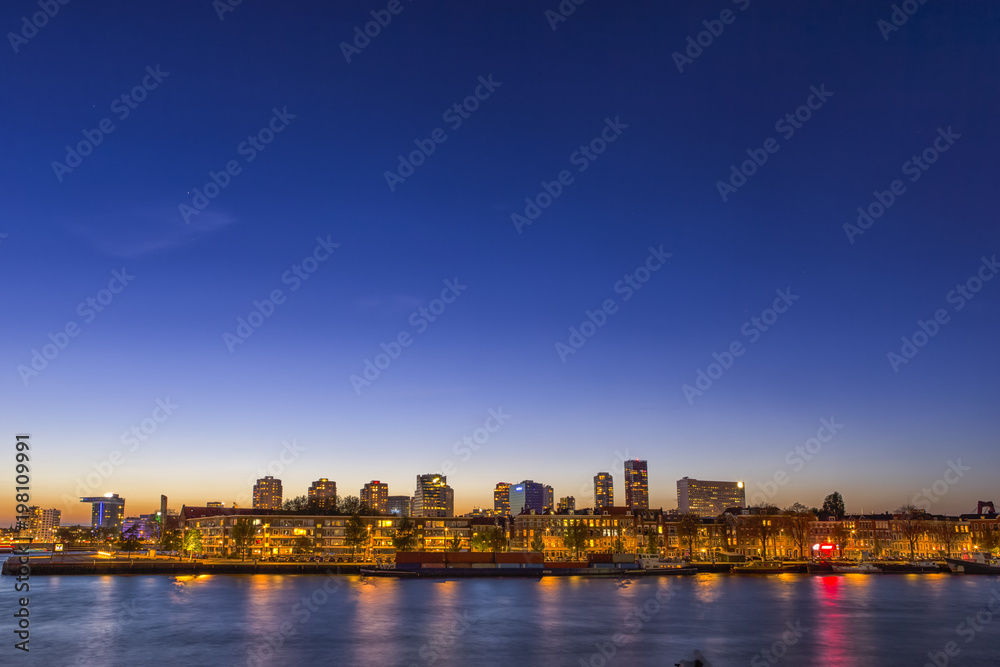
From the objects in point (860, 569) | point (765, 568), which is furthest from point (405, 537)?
point (860, 569)

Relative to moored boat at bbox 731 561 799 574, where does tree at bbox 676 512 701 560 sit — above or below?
above

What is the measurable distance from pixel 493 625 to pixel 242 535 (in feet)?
313

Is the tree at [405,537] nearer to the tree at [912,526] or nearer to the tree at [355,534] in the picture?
the tree at [355,534]

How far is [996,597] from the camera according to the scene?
86.8 metres

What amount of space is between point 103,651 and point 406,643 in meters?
19.7

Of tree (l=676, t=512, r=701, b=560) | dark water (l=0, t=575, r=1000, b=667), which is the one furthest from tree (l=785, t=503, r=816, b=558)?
dark water (l=0, t=575, r=1000, b=667)

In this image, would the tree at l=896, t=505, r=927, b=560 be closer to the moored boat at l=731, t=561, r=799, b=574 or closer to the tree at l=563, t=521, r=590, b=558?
the moored boat at l=731, t=561, r=799, b=574

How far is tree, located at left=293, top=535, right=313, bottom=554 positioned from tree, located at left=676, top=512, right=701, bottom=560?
8002 cm

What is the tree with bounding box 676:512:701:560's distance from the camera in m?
169

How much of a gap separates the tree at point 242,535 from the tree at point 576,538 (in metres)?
63.6

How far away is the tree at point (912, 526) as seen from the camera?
173 meters

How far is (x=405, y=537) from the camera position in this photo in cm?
14475

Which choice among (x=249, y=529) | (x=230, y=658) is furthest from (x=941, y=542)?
(x=230, y=658)

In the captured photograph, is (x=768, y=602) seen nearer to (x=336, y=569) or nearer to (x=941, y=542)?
(x=336, y=569)
